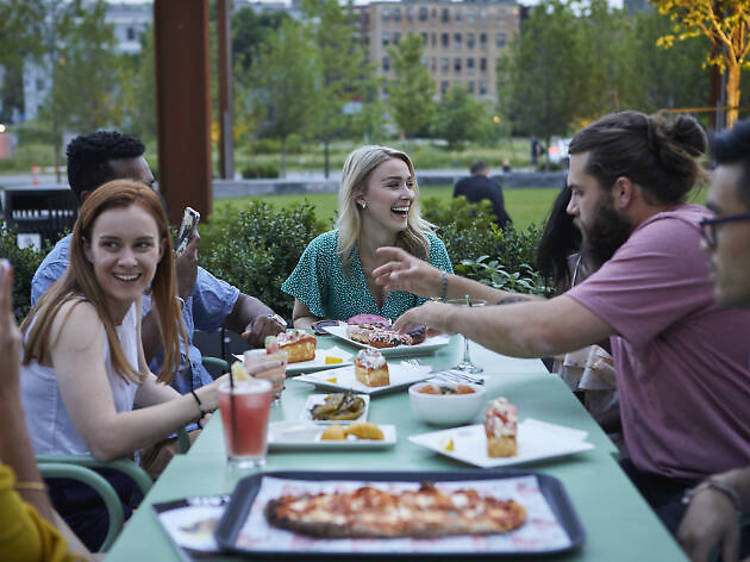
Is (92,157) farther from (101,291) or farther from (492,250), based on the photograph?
(492,250)

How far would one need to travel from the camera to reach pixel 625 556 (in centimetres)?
144

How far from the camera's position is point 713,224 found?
179 cm

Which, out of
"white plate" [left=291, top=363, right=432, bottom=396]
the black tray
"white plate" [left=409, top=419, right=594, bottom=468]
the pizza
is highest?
the pizza

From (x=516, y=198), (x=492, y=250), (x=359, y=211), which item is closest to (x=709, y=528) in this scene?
(x=359, y=211)

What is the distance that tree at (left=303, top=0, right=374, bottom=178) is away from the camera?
28844mm

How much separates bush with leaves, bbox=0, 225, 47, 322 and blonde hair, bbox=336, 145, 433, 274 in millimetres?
1898

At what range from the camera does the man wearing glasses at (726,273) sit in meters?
1.76

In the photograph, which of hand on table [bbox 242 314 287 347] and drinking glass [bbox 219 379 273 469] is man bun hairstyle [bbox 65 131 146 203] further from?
drinking glass [bbox 219 379 273 469]

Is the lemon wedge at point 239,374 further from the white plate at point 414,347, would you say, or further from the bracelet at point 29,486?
the white plate at point 414,347

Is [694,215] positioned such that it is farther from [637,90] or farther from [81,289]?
[637,90]

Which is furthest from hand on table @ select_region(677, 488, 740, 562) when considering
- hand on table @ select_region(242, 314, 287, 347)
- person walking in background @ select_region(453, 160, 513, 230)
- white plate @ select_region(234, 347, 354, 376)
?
person walking in background @ select_region(453, 160, 513, 230)

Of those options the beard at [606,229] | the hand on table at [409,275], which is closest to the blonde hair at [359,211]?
the hand on table at [409,275]

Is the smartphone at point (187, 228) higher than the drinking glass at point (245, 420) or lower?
higher

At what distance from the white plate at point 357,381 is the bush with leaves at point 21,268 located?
8.83 feet
